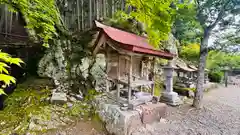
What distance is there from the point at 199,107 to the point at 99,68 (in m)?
4.64

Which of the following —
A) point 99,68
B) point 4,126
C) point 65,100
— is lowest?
point 4,126

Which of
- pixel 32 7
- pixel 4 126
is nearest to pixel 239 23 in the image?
pixel 32 7

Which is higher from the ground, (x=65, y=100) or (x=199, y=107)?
(x=65, y=100)

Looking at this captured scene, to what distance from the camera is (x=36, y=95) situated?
17.4 ft

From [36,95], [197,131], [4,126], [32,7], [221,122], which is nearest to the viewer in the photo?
[32,7]

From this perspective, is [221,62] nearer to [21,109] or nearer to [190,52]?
[190,52]

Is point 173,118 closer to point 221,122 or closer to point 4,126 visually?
point 221,122

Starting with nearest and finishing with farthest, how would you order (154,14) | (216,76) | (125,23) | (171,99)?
(154,14) → (171,99) → (125,23) → (216,76)

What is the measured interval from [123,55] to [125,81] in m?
0.77

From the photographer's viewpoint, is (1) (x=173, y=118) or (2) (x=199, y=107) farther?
(2) (x=199, y=107)

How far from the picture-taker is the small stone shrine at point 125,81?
3.84m

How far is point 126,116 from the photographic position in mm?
3822

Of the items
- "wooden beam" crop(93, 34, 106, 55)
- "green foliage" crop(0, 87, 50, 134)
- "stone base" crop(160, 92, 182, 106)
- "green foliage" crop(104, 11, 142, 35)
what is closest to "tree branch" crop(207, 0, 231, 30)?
"green foliage" crop(104, 11, 142, 35)

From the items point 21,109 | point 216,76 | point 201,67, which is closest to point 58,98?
point 21,109
